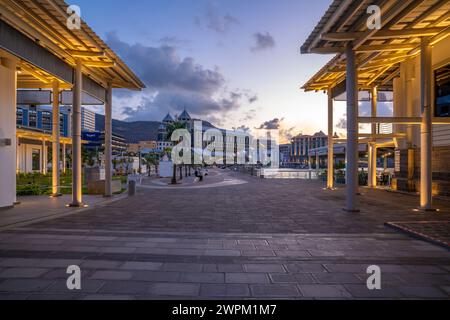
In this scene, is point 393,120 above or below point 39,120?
below

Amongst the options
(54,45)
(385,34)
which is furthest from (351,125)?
(54,45)

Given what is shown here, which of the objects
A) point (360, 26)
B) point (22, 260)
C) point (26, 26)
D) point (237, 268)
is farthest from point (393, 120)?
point (26, 26)

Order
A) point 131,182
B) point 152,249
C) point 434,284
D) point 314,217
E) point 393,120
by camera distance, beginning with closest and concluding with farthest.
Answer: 1. point 434,284
2. point 152,249
3. point 314,217
4. point 393,120
5. point 131,182

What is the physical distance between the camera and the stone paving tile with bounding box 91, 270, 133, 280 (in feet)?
14.8

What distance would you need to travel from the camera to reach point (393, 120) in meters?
11.5

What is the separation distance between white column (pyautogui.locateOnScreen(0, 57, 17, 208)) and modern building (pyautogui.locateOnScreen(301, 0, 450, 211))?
12536 millimetres

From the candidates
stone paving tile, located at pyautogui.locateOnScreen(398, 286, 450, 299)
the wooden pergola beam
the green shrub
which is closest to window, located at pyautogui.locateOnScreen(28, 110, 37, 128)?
the green shrub

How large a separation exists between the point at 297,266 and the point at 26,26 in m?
10.6

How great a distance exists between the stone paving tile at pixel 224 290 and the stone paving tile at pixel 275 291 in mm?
128

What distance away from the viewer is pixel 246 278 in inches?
179

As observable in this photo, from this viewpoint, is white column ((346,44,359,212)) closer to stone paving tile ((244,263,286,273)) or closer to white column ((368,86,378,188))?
stone paving tile ((244,263,286,273))

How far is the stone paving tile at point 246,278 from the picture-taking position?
4.43 meters
